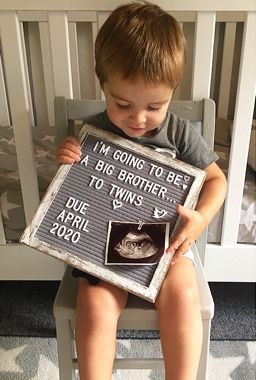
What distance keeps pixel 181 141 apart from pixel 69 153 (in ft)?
0.78

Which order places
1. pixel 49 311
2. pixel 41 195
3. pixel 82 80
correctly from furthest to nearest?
pixel 82 80
pixel 49 311
pixel 41 195

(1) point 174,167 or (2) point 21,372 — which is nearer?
(1) point 174,167

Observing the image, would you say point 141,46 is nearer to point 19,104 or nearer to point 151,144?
point 151,144

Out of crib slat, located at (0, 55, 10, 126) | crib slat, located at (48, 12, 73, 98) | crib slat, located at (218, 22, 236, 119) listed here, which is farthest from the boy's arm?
crib slat, located at (0, 55, 10, 126)

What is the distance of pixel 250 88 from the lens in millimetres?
1057

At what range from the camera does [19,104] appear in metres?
1.09

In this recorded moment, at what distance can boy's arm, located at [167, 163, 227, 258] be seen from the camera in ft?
3.11

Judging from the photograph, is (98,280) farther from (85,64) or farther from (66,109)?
(85,64)

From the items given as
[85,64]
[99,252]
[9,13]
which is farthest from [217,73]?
[99,252]

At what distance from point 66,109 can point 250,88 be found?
15.8 inches

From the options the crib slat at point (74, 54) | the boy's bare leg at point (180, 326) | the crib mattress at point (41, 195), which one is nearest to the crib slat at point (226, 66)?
the crib mattress at point (41, 195)

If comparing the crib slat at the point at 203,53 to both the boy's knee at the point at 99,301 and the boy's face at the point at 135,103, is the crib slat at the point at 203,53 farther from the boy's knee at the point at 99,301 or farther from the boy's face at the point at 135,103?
the boy's knee at the point at 99,301

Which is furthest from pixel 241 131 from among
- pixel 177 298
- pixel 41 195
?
pixel 41 195

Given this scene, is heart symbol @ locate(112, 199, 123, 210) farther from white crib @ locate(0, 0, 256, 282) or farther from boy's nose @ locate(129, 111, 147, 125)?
white crib @ locate(0, 0, 256, 282)
